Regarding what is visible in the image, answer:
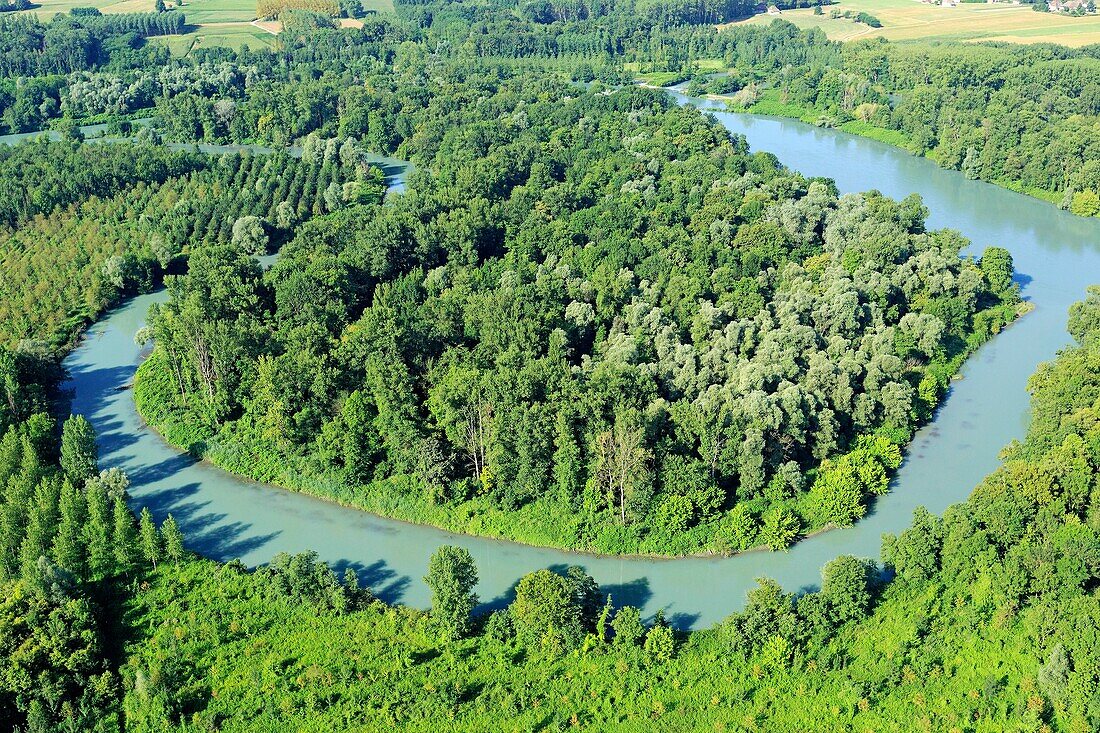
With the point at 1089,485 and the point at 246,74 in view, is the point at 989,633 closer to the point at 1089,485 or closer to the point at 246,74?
the point at 1089,485

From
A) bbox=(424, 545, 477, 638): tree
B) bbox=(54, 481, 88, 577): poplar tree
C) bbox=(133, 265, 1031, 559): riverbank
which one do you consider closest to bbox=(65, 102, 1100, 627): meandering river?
bbox=(133, 265, 1031, 559): riverbank

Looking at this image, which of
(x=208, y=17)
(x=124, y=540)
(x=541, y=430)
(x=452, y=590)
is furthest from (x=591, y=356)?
(x=208, y=17)

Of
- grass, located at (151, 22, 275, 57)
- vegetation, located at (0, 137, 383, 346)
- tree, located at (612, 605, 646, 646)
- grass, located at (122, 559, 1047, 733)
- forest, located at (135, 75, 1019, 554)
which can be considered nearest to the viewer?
grass, located at (122, 559, 1047, 733)

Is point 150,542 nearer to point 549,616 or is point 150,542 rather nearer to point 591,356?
point 549,616

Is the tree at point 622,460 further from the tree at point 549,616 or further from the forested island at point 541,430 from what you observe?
the tree at point 549,616

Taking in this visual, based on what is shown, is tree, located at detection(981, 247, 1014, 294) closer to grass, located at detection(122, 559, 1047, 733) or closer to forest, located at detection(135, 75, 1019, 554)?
forest, located at detection(135, 75, 1019, 554)
